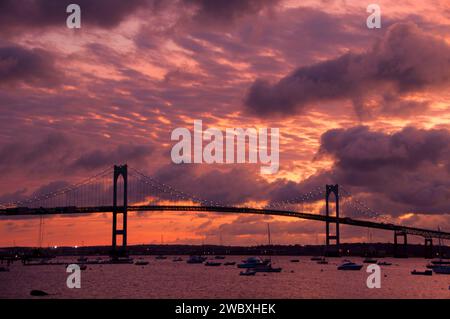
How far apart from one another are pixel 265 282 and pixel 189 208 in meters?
41.0

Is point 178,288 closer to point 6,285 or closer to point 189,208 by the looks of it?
point 6,285

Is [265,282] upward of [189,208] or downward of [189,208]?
downward

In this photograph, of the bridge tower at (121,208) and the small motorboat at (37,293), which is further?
the bridge tower at (121,208)

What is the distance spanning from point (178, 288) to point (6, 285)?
A: 20.4 m

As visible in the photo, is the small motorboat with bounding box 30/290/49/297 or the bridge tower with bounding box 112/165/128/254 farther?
the bridge tower with bounding box 112/165/128/254

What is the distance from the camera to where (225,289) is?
73875 millimetres

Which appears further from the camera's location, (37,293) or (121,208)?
(121,208)

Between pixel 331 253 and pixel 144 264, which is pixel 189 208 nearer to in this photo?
pixel 144 264
